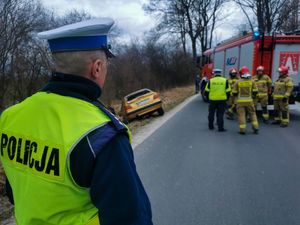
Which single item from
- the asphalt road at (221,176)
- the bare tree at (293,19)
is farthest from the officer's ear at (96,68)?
the bare tree at (293,19)

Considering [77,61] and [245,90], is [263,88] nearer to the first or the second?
[245,90]

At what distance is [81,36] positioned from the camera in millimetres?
1718

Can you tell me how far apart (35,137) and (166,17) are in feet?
169

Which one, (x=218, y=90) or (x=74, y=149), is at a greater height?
(x=74, y=149)

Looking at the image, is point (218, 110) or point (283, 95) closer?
point (218, 110)

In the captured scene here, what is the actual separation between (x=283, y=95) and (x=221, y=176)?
724 centimetres

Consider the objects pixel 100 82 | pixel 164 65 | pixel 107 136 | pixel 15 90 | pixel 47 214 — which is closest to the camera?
pixel 107 136

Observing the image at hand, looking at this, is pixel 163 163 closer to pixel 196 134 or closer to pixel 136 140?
pixel 136 140

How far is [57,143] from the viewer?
1.62 metres

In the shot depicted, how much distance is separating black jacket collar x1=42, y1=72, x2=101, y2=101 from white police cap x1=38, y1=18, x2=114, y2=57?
0.12 meters

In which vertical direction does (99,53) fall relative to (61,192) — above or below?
above

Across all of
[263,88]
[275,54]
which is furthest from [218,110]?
[275,54]

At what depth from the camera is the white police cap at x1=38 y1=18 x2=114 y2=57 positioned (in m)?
1.70

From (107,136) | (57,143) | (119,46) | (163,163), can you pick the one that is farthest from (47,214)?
(119,46)
